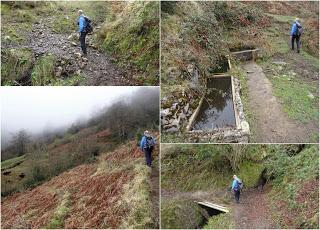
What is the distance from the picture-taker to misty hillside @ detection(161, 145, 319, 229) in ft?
30.1

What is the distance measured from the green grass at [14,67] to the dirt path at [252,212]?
5.74 meters

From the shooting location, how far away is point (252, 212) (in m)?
9.61

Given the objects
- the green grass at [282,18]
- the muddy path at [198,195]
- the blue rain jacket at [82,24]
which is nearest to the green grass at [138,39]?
the blue rain jacket at [82,24]

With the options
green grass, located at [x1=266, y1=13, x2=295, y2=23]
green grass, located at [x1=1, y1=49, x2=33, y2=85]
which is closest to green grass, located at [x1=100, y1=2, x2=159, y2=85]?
green grass, located at [x1=1, y1=49, x2=33, y2=85]

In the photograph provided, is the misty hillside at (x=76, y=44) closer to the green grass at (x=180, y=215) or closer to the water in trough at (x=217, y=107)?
the water in trough at (x=217, y=107)

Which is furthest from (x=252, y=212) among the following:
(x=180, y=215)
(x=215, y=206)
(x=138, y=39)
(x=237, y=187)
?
(x=138, y=39)

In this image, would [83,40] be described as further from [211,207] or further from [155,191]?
[211,207]

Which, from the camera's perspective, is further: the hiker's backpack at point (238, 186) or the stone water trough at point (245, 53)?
the stone water trough at point (245, 53)

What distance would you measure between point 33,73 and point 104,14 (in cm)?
268

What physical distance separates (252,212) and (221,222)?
2.58 feet

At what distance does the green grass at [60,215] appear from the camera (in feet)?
29.2

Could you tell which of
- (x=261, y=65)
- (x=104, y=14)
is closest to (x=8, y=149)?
(x=104, y=14)

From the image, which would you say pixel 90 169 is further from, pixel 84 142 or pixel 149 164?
pixel 149 164

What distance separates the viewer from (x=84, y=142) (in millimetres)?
10453
